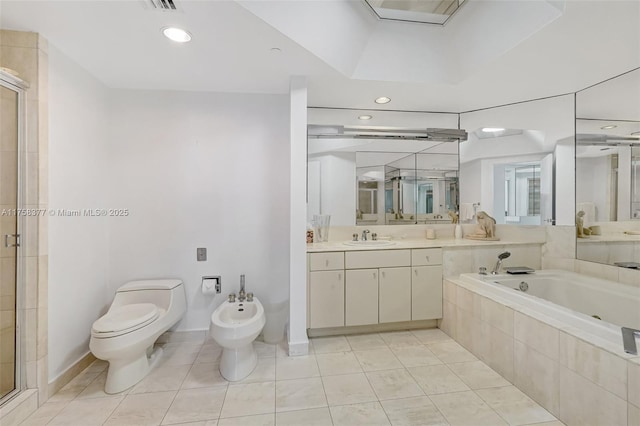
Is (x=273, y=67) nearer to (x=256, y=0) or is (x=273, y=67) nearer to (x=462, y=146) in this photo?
(x=256, y=0)

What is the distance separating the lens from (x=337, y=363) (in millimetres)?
2193

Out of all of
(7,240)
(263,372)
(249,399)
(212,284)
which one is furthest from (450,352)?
(7,240)

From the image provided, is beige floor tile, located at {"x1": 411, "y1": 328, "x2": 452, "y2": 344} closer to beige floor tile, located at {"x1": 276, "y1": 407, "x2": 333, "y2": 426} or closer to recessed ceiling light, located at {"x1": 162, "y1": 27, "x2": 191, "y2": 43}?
beige floor tile, located at {"x1": 276, "y1": 407, "x2": 333, "y2": 426}

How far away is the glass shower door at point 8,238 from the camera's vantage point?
1.67 metres

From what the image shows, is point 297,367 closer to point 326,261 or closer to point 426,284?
point 326,261

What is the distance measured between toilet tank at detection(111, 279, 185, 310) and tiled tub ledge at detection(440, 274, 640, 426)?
2.47m

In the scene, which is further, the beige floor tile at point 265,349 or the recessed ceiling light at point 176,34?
the beige floor tile at point 265,349

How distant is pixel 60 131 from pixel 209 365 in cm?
197

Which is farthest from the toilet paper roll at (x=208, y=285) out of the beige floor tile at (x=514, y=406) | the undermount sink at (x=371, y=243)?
the beige floor tile at (x=514, y=406)

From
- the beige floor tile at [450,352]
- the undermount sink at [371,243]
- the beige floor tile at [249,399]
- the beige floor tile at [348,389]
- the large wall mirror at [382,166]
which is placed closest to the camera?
the beige floor tile at [249,399]

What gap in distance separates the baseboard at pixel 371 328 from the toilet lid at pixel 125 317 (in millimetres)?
1345

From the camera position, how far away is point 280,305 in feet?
8.75

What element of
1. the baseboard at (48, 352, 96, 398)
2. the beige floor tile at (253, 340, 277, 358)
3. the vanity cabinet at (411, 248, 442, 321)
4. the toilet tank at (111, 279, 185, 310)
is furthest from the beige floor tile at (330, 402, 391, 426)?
the baseboard at (48, 352, 96, 398)

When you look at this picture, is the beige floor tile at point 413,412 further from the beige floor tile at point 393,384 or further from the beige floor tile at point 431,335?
the beige floor tile at point 431,335
